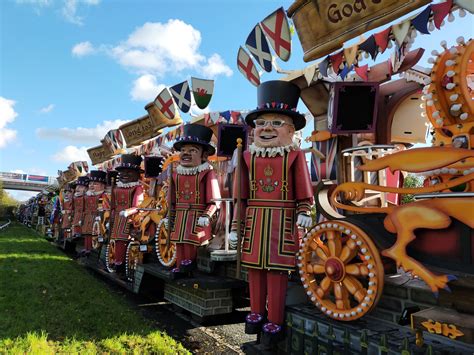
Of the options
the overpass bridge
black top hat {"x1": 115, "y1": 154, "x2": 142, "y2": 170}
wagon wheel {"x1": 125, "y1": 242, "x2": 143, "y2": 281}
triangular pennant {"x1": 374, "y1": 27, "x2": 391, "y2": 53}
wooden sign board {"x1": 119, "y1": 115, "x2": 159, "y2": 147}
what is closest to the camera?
triangular pennant {"x1": 374, "y1": 27, "x2": 391, "y2": 53}

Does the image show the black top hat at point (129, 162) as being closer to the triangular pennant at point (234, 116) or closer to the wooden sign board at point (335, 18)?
the triangular pennant at point (234, 116)

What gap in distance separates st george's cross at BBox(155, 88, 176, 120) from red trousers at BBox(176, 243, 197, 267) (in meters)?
3.33

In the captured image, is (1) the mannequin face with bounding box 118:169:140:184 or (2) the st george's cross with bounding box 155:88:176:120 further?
(1) the mannequin face with bounding box 118:169:140:184

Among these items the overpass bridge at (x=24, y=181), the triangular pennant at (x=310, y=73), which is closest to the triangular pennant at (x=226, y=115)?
the triangular pennant at (x=310, y=73)

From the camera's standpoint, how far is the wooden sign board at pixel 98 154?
12609 mm

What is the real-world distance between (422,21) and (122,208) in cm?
632

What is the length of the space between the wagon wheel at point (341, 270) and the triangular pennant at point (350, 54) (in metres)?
1.30

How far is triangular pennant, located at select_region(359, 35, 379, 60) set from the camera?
2.93 metres

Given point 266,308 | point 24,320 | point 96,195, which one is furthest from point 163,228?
point 96,195

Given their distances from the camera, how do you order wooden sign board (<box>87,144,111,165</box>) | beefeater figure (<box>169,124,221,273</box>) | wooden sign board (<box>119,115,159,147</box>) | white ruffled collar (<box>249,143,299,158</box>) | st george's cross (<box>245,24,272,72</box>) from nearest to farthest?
white ruffled collar (<box>249,143,299,158</box>)
st george's cross (<box>245,24,272,72</box>)
beefeater figure (<box>169,124,221,273</box>)
wooden sign board (<box>119,115,159,147</box>)
wooden sign board (<box>87,144,111,165</box>)

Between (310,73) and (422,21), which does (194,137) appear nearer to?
(310,73)

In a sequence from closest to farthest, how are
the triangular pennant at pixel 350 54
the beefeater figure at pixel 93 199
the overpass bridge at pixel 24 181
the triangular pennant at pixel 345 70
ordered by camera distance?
the triangular pennant at pixel 350 54
the triangular pennant at pixel 345 70
the beefeater figure at pixel 93 199
the overpass bridge at pixel 24 181

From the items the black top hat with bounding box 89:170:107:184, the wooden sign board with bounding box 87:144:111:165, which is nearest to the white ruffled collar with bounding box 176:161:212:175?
the black top hat with bounding box 89:170:107:184

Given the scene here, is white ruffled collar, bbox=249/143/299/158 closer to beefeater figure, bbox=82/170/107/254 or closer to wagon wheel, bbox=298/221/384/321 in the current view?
wagon wheel, bbox=298/221/384/321
